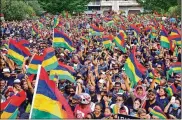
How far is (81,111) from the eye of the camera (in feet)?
24.1

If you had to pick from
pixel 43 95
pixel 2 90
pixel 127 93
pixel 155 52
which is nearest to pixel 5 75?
pixel 2 90

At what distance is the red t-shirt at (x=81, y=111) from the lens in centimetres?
727

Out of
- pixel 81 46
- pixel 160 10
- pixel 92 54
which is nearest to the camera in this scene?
pixel 92 54

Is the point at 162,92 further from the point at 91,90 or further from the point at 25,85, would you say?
the point at 25,85

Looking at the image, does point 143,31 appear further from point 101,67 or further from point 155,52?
point 101,67

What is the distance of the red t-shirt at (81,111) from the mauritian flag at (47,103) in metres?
0.55

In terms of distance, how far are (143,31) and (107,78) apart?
13138 mm

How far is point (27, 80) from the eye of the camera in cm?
856

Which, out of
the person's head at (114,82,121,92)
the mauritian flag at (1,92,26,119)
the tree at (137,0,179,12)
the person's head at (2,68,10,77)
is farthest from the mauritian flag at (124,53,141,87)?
the tree at (137,0,179,12)

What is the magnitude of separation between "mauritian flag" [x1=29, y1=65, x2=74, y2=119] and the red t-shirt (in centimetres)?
55

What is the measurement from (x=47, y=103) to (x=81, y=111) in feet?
3.12

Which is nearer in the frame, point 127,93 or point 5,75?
point 127,93

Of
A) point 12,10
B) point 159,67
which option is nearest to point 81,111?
Answer: point 159,67

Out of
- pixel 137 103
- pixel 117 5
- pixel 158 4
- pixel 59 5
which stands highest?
pixel 158 4
